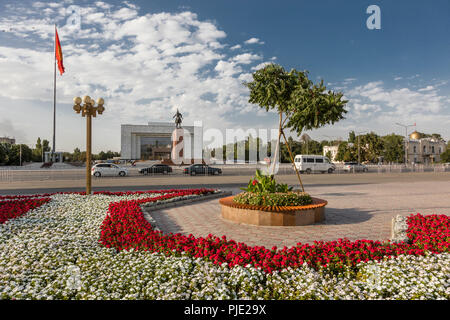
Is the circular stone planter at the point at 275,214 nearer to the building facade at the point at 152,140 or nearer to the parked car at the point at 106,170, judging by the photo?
the parked car at the point at 106,170

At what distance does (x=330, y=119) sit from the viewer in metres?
9.59

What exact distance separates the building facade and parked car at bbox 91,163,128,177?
39.6 m

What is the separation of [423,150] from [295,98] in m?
97.2

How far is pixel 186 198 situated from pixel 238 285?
318 inches

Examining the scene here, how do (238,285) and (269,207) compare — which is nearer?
(238,285)

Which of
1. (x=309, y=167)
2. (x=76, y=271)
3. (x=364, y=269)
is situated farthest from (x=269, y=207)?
(x=309, y=167)

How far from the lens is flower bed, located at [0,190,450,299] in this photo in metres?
3.63

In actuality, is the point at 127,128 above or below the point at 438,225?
above

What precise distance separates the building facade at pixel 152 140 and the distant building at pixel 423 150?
62745 millimetres

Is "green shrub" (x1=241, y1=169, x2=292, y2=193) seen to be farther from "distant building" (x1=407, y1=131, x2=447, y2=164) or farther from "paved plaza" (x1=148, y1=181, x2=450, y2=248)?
"distant building" (x1=407, y1=131, x2=447, y2=164)

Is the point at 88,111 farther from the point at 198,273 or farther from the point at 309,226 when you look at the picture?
the point at 198,273

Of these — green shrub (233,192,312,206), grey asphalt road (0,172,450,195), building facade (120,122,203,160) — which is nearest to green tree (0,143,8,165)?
building facade (120,122,203,160)

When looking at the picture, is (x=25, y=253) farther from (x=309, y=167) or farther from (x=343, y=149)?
(x=343, y=149)
